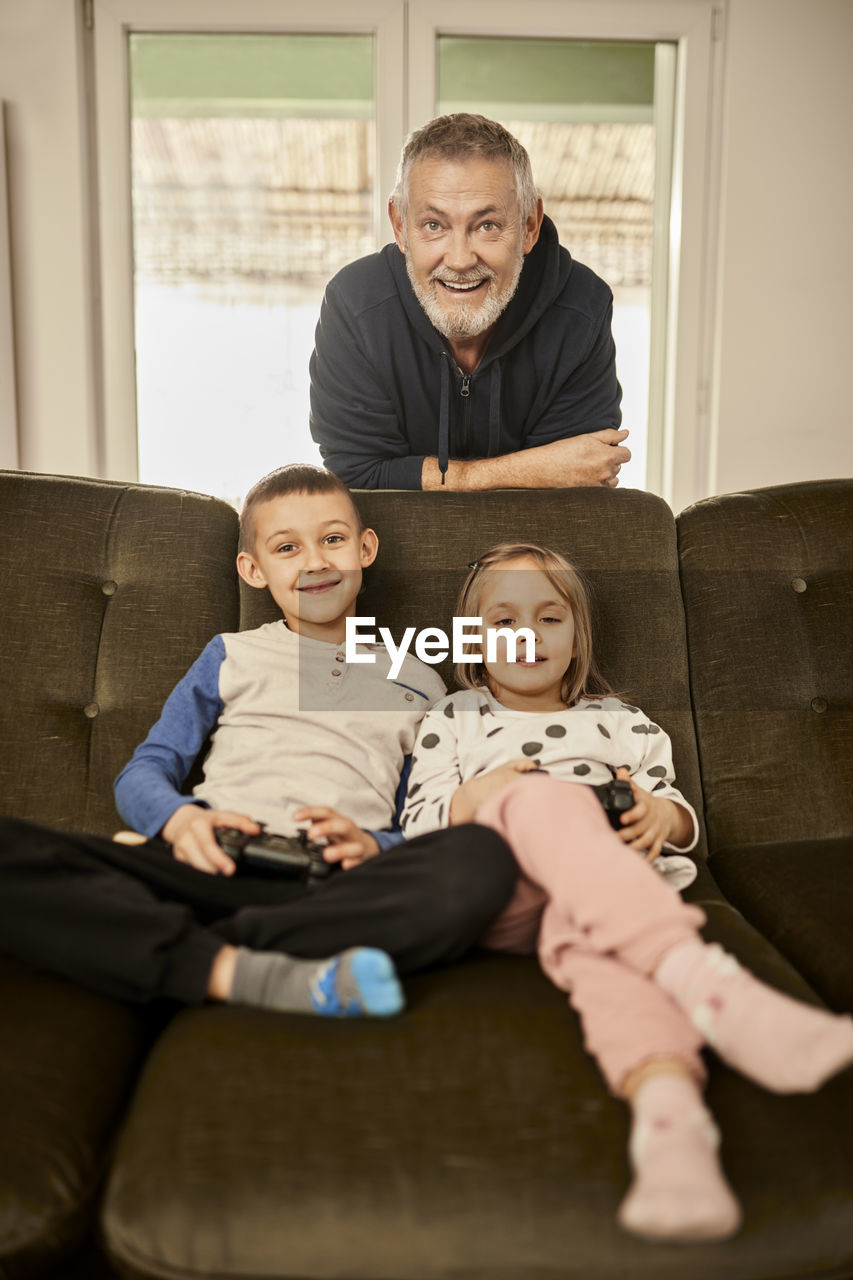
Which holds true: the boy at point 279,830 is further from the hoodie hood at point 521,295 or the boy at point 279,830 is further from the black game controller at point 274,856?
the hoodie hood at point 521,295

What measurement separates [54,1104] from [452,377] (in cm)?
149

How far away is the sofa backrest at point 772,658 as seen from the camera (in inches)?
53.2

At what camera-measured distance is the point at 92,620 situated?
4.62ft

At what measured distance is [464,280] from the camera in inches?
72.6

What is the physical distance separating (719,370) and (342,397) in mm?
1500

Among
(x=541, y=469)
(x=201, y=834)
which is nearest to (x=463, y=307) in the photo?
(x=541, y=469)

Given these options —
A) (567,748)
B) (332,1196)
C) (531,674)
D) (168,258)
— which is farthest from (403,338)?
(332,1196)

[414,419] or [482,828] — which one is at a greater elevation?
[414,419]

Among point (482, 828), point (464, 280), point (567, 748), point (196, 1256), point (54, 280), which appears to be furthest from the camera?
point (54, 280)

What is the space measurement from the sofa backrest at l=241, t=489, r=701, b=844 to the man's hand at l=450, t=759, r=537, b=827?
0.27 meters

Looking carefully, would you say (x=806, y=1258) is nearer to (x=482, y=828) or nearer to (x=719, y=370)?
(x=482, y=828)

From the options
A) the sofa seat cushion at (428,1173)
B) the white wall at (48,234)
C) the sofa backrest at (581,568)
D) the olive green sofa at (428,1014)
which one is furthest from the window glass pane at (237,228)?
the sofa seat cushion at (428,1173)

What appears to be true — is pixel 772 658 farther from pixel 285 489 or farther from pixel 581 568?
pixel 285 489

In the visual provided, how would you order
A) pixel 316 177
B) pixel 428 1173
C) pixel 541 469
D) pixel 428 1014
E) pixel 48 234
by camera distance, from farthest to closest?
pixel 316 177, pixel 48 234, pixel 541 469, pixel 428 1014, pixel 428 1173
